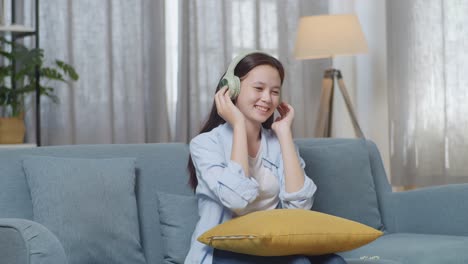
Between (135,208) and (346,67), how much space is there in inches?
131

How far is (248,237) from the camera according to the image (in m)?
1.86

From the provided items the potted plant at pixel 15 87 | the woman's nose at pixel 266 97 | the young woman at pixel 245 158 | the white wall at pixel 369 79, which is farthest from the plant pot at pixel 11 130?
the white wall at pixel 369 79

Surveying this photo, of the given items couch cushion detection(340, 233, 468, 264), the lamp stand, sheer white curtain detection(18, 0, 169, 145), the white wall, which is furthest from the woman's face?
the white wall

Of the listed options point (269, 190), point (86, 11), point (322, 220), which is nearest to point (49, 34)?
point (86, 11)

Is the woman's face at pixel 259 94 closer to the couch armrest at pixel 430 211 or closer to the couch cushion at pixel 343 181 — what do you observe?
the couch cushion at pixel 343 181

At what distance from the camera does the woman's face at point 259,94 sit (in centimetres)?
230

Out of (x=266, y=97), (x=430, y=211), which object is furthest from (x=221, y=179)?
(x=430, y=211)

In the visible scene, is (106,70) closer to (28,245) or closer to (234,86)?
(234,86)

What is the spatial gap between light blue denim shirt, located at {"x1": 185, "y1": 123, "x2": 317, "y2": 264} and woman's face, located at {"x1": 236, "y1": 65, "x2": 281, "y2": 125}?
0.09m

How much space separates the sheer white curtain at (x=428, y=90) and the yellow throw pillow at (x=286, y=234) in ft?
8.96

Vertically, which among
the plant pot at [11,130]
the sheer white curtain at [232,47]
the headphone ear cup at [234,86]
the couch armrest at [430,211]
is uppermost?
the sheer white curtain at [232,47]

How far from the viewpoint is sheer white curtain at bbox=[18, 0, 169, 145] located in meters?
4.42

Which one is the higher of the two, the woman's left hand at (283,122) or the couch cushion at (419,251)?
the woman's left hand at (283,122)

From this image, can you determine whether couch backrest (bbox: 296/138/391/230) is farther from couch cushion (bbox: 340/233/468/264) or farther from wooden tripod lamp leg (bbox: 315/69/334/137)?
wooden tripod lamp leg (bbox: 315/69/334/137)
